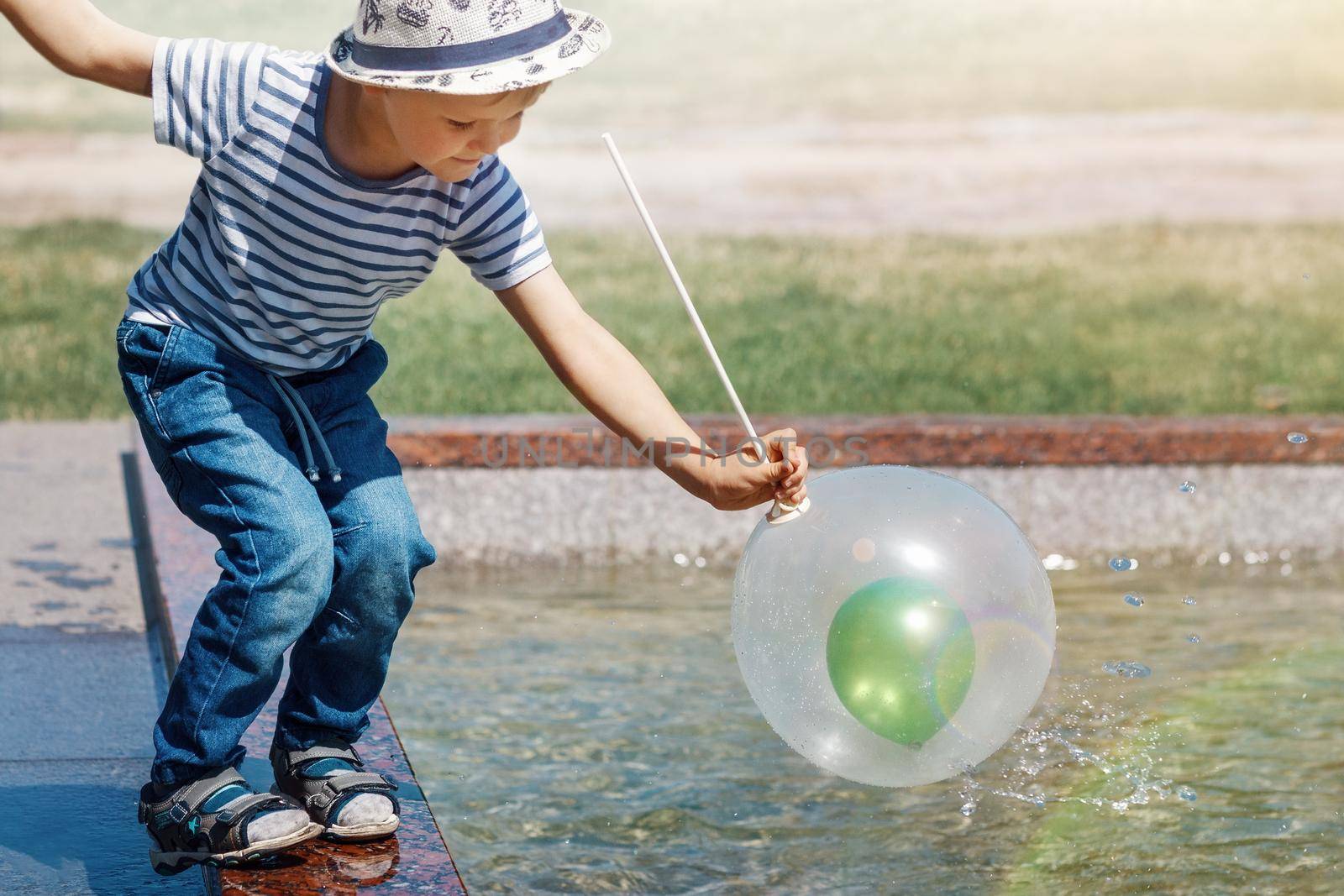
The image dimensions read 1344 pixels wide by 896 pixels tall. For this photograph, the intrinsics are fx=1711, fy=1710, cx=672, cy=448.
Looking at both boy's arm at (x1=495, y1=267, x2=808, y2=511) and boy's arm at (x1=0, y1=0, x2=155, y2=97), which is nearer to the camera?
boy's arm at (x1=0, y1=0, x2=155, y2=97)

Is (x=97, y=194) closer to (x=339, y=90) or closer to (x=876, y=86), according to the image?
(x=876, y=86)

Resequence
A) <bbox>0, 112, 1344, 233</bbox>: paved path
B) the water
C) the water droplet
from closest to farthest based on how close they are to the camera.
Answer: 1. the water
2. the water droplet
3. <bbox>0, 112, 1344, 233</bbox>: paved path

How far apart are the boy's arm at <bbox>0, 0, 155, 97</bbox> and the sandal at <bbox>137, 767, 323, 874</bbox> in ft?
3.74

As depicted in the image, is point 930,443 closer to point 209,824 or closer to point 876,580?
point 876,580

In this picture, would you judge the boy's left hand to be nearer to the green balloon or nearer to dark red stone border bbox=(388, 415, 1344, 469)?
the green balloon

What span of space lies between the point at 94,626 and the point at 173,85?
2143 millimetres

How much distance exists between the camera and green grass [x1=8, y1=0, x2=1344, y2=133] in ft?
61.4

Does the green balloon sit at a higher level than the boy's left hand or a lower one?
lower

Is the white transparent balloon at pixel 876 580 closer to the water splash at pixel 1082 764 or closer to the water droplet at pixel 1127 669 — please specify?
the water splash at pixel 1082 764

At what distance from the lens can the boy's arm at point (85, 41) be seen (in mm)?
2676


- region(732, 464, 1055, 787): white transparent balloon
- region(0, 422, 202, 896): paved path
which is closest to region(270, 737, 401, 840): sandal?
region(0, 422, 202, 896): paved path

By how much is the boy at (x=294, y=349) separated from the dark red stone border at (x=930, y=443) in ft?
8.53

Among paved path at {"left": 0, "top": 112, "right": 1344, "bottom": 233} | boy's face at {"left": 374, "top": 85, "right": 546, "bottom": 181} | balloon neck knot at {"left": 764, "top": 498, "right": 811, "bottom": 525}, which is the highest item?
boy's face at {"left": 374, "top": 85, "right": 546, "bottom": 181}

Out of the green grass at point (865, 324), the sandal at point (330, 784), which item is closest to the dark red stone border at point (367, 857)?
the sandal at point (330, 784)
